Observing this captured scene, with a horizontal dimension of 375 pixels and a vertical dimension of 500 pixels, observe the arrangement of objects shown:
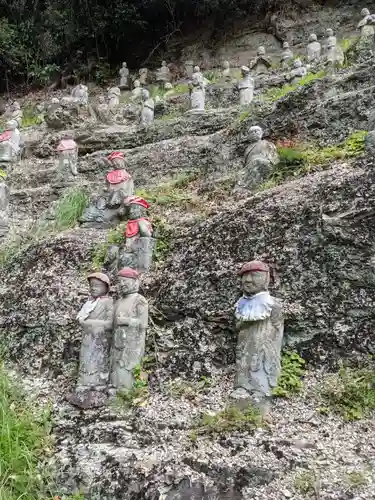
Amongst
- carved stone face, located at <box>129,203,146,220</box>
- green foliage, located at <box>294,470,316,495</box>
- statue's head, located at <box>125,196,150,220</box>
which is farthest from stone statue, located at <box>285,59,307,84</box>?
green foliage, located at <box>294,470,316,495</box>

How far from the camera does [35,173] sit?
11.9 m

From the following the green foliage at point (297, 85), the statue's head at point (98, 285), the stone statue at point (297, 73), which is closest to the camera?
the statue's head at point (98, 285)

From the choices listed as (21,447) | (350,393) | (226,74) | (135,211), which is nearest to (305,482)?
(350,393)

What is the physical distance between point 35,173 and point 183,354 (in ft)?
26.0

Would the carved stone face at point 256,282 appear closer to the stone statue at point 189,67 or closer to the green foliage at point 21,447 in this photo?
the green foliage at point 21,447

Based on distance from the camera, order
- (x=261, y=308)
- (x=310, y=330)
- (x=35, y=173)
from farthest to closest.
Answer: (x=35, y=173) → (x=310, y=330) → (x=261, y=308)

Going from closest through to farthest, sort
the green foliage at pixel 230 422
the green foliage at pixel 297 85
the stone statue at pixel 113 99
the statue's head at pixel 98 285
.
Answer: the green foliage at pixel 230 422 < the statue's head at pixel 98 285 < the green foliage at pixel 297 85 < the stone statue at pixel 113 99

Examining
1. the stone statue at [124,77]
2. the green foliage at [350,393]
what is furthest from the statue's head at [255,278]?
the stone statue at [124,77]

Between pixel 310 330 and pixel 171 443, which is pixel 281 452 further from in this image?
pixel 310 330

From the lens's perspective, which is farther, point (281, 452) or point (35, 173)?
point (35, 173)

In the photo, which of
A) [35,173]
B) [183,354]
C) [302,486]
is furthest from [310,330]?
[35,173]

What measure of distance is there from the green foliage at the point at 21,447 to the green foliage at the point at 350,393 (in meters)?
2.40

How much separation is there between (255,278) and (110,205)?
13.5 ft

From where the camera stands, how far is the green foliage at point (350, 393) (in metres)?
4.32
